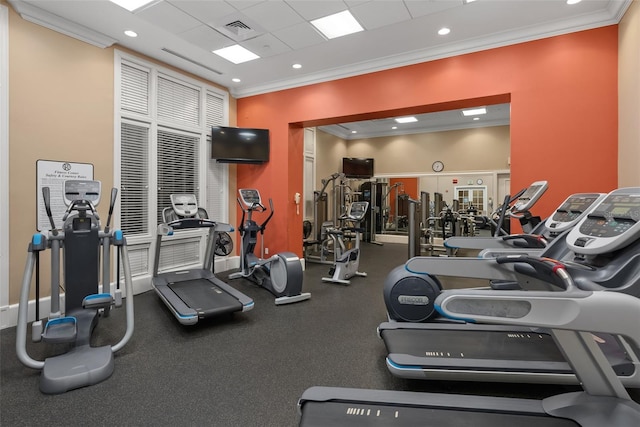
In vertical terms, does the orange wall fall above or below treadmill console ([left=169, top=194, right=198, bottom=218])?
above

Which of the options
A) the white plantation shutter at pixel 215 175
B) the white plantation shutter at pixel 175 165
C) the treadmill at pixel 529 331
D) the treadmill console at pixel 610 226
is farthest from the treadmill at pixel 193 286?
the treadmill console at pixel 610 226

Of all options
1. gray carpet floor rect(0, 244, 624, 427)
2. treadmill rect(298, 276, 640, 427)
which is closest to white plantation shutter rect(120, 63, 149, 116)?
gray carpet floor rect(0, 244, 624, 427)

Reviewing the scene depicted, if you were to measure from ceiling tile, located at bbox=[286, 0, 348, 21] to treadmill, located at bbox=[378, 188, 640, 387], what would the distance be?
291 cm

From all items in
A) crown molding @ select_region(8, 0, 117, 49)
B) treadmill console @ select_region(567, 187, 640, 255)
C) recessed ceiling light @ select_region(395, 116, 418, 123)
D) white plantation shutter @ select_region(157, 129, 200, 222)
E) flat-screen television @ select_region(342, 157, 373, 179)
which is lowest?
treadmill console @ select_region(567, 187, 640, 255)

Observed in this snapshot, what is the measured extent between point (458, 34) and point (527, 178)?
2032mm

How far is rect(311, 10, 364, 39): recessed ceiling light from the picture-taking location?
12.3 feet

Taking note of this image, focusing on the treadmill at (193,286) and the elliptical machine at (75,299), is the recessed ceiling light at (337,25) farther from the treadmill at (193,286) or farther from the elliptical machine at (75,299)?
the elliptical machine at (75,299)

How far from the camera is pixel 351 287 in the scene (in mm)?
4867

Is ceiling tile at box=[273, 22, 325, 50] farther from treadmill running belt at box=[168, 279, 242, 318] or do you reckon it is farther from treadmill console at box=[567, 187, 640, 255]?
treadmill console at box=[567, 187, 640, 255]

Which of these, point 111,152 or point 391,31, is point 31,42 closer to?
point 111,152

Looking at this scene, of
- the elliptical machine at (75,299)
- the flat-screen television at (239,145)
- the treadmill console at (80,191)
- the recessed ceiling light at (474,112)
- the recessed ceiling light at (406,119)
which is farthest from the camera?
the recessed ceiling light at (406,119)

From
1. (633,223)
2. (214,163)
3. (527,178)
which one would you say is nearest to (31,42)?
(214,163)

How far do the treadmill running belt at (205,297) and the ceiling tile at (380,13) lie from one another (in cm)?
355

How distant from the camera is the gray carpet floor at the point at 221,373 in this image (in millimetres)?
1979
